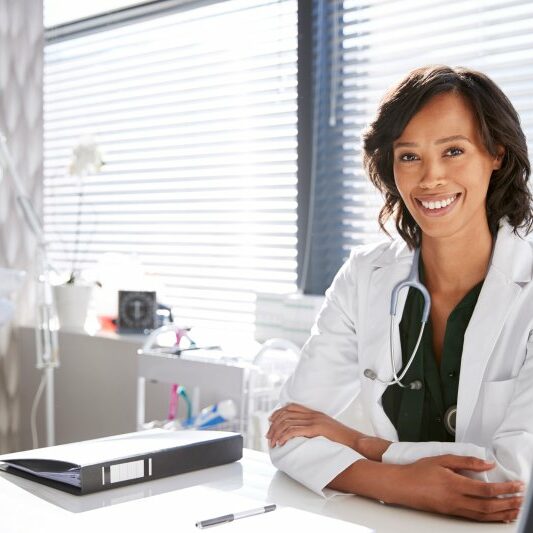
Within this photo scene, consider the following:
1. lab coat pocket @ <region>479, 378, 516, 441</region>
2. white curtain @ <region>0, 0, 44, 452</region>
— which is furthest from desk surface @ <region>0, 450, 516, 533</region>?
white curtain @ <region>0, 0, 44, 452</region>

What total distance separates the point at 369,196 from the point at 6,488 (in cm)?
184

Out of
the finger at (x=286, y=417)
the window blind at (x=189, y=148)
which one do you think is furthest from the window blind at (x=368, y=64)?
the finger at (x=286, y=417)

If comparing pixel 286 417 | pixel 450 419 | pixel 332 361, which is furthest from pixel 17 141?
pixel 450 419

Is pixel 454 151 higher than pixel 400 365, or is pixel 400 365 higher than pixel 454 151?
pixel 454 151

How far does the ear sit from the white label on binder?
0.85 metres

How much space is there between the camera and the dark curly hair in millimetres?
1533

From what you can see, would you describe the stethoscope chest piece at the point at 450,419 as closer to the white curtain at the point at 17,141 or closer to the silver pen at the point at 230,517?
the silver pen at the point at 230,517

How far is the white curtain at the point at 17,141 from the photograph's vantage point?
364 cm

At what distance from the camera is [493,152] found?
5.10 feet

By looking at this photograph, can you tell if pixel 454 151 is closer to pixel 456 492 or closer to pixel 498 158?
pixel 498 158

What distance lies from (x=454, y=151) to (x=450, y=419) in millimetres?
479

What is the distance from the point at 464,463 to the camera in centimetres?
122

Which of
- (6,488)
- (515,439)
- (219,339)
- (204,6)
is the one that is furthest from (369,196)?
(6,488)

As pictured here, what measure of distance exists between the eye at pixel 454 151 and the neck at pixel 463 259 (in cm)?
16
